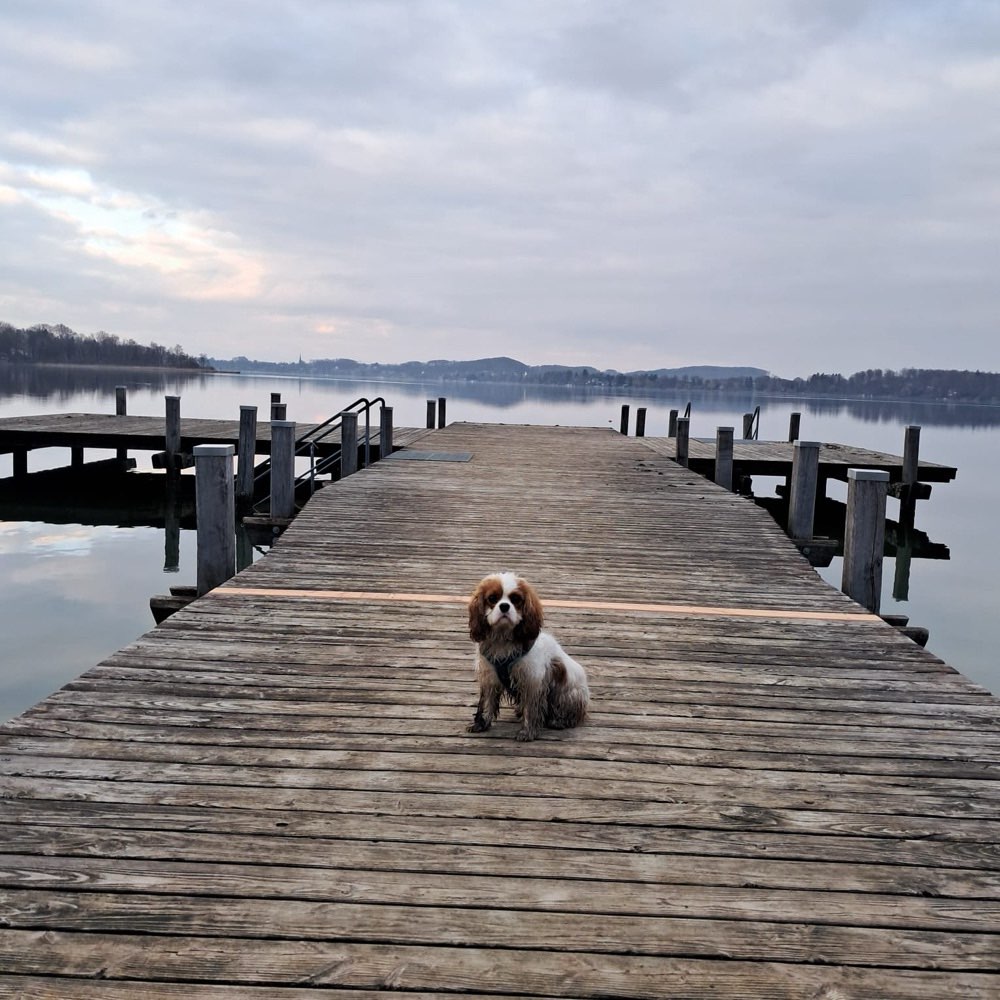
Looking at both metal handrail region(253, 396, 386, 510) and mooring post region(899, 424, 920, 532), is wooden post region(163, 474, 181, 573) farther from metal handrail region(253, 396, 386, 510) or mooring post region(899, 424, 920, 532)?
mooring post region(899, 424, 920, 532)

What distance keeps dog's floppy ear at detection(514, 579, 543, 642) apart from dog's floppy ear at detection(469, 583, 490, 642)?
0.50ft

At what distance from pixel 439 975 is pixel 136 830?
1.34 meters

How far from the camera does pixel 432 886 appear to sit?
2.65 m

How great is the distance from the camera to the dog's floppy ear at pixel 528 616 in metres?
3.61

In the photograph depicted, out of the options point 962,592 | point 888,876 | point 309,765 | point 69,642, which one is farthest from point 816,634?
point 962,592

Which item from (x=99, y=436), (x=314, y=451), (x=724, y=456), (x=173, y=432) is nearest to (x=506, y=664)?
(x=724, y=456)

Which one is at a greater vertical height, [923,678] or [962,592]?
[923,678]

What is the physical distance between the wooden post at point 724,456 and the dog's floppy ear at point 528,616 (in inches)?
416

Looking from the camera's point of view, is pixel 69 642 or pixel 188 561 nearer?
pixel 69 642

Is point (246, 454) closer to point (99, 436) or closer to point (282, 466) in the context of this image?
point (282, 466)

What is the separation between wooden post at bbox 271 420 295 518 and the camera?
1138 cm

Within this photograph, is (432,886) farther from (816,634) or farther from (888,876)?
(816,634)

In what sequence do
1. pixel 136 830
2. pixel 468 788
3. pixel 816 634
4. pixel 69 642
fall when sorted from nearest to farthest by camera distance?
1. pixel 136 830
2. pixel 468 788
3. pixel 816 634
4. pixel 69 642

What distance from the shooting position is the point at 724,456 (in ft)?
45.4
